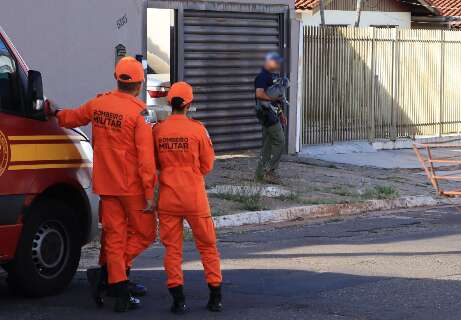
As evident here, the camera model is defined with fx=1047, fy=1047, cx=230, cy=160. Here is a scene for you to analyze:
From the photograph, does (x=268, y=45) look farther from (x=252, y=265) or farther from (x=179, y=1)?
(x=252, y=265)

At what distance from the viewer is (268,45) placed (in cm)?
1884

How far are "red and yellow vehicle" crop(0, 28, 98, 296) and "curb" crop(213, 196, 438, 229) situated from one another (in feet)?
13.7

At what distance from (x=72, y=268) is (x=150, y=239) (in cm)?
97

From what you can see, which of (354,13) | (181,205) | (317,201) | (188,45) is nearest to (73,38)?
(188,45)

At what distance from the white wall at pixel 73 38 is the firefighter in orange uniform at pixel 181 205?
7.49 meters

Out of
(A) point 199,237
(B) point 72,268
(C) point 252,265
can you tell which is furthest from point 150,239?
(C) point 252,265

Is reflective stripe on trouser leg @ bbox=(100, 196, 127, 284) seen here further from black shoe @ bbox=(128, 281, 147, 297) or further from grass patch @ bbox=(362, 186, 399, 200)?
grass patch @ bbox=(362, 186, 399, 200)

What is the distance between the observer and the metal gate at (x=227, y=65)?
17594 millimetres

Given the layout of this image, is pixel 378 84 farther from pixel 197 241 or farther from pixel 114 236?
pixel 114 236

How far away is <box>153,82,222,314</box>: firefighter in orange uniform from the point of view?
24.5ft

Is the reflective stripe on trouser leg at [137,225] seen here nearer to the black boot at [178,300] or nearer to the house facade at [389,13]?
the black boot at [178,300]

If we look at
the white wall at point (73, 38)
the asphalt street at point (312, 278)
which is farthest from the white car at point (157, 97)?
the asphalt street at point (312, 278)

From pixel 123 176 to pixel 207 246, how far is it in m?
0.78

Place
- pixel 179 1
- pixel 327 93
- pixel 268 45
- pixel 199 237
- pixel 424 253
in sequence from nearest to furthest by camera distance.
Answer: pixel 199 237, pixel 424 253, pixel 179 1, pixel 268 45, pixel 327 93
